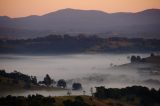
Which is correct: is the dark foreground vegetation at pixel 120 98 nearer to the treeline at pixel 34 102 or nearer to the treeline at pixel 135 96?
the treeline at pixel 135 96

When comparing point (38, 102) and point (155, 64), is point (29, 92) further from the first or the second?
point (155, 64)

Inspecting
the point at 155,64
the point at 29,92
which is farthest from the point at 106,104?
the point at 155,64

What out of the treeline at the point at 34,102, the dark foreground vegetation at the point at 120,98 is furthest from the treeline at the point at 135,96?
the treeline at the point at 34,102

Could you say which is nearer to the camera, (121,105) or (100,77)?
(121,105)

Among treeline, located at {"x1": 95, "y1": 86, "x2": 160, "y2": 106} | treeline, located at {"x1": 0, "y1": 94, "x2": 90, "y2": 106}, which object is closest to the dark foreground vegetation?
treeline, located at {"x1": 95, "y1": 86, "x2": 160, "y2": 106}

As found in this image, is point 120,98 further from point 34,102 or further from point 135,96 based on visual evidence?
point 34,102

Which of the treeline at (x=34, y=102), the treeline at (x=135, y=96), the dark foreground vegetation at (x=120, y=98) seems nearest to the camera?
the treeline at (x=34, y=102)

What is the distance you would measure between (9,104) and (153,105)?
40.9 metres

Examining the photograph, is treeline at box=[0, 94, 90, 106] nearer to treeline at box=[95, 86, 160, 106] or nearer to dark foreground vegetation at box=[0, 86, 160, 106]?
dark foreground vegetation at box=[0, 86, 160, 106]

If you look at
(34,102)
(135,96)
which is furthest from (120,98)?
(34,102)

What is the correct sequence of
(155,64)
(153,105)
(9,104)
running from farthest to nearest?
(155,64), (153,105), (9,104)

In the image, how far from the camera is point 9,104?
65.4 m

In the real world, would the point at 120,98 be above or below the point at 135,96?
below

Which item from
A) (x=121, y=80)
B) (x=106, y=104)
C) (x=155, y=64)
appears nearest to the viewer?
(x=106, y=104)
